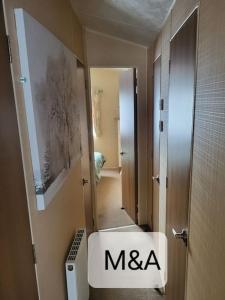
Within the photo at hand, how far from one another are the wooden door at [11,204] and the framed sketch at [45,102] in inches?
3.8

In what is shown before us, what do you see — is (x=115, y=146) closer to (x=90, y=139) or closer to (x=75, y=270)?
(x=90, y=139)

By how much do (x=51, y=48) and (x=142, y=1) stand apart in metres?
0.77

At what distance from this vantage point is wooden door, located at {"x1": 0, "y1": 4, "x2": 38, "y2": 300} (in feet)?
2.55

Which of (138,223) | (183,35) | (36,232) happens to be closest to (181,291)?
(36,232)

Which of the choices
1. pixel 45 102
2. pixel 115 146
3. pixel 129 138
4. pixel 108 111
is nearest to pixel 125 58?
pixel 129 138

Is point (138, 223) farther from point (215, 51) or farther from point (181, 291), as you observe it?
point (215, 51)

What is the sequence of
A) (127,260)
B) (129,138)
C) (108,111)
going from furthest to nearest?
1. (108,111)
2. (129,138)
3. (127,260)

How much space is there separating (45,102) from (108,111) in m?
4.76

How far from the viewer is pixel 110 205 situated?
3877 mm

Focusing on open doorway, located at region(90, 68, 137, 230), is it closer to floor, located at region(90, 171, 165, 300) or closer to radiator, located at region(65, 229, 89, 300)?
Result: floor, located at region(90, 171, 165, 300)

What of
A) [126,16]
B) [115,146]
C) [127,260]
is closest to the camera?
[126,16]

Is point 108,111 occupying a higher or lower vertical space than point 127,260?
higher

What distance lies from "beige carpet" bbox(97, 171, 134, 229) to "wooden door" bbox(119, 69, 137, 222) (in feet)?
0.50

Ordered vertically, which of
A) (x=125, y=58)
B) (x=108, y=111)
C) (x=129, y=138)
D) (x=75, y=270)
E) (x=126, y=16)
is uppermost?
(x=126, y=16)
